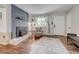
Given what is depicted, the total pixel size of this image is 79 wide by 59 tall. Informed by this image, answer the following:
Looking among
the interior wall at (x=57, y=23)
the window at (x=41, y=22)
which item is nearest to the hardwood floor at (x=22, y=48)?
the interior wall at (x=57, y=23)

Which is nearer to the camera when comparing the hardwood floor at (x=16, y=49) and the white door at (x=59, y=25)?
the hardwood floor at (x=16, y=49)

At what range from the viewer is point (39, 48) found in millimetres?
2754

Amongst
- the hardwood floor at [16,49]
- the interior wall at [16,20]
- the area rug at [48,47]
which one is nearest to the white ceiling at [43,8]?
the interior wall at [16,20]

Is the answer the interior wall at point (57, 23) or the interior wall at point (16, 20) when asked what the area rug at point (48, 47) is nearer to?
the interior wall at point (57, 23)

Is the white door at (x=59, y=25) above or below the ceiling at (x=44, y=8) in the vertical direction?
below

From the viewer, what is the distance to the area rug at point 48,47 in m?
2.71

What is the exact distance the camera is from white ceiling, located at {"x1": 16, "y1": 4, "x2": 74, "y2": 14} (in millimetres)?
2635

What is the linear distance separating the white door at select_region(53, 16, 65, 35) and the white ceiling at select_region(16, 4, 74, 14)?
224mm

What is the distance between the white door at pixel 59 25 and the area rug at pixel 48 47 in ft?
0.76

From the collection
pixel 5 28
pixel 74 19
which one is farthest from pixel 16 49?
pixel 74 19

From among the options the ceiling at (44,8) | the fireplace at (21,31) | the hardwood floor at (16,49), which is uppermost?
the ceiling at (44,8)

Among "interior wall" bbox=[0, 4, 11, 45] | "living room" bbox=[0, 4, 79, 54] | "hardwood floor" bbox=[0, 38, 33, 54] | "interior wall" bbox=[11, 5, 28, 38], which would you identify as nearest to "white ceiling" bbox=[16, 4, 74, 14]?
"living room" bbox=[0, 4, 79, 54]

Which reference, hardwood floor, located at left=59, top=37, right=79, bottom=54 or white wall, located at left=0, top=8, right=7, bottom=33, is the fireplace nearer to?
white wall, located at left=0, top=8, right=7, bottom=33
